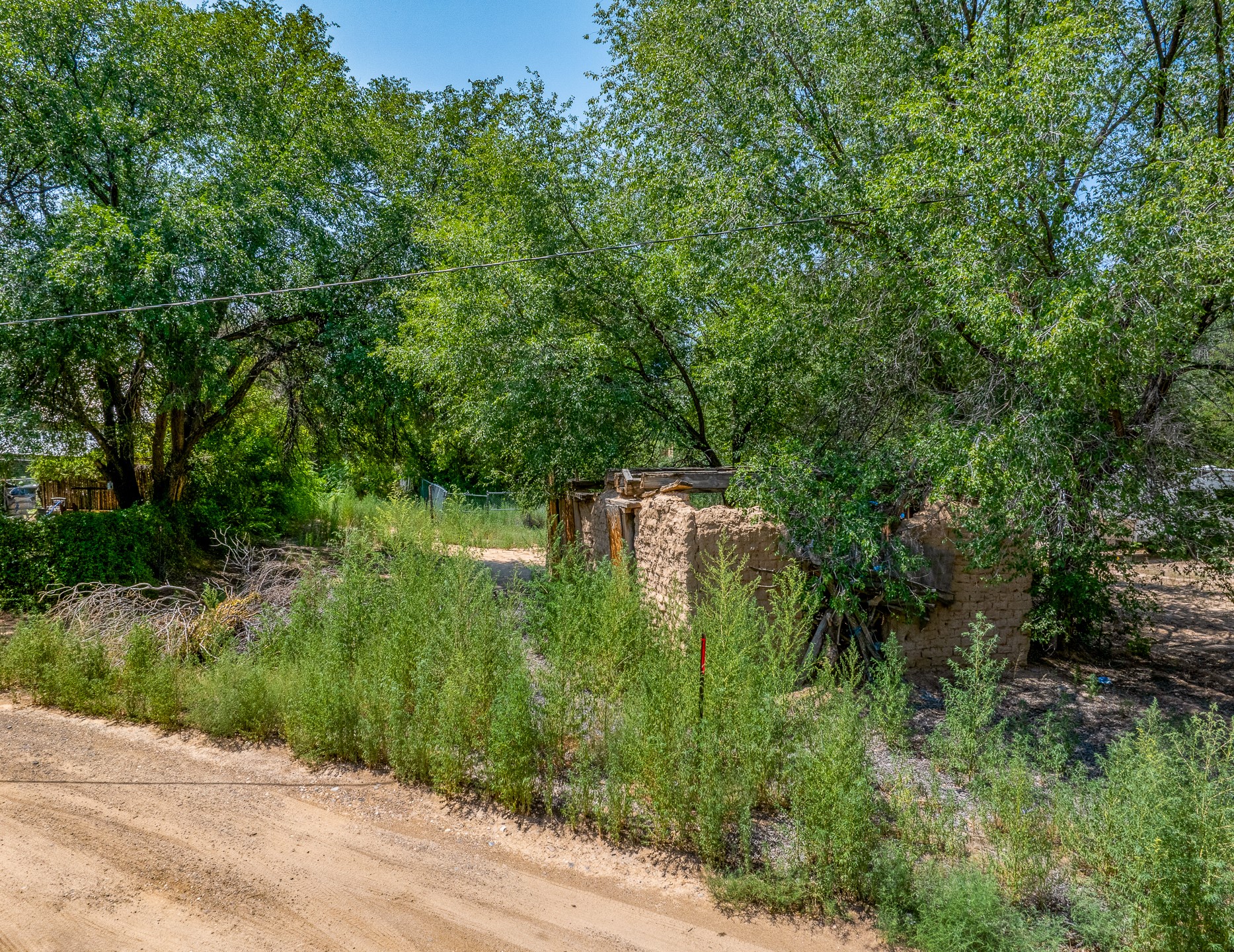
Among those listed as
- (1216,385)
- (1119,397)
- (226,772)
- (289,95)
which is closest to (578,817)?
(226,772)

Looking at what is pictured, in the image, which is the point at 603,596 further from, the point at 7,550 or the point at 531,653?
the point at 7,550

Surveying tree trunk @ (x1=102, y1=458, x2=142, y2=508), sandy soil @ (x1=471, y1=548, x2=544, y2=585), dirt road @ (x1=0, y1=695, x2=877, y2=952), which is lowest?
dirt road @ (x1=0, y1=695, x2=877, y2=952)

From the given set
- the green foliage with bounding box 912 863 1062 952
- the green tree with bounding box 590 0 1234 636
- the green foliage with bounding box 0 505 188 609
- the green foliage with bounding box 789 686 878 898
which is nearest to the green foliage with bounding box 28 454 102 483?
the green foliage with bounding box 0 505 188 609

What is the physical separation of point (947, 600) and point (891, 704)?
8.53ft

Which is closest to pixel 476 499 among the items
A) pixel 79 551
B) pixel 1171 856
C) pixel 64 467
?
pixel 64 467

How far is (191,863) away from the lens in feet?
15.3

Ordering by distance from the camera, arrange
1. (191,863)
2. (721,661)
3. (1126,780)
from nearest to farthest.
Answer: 1. (1126,780)
2. (191,863)
3. (721,661)

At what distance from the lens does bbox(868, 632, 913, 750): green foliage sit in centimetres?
574

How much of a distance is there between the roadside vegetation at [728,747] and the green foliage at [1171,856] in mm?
13

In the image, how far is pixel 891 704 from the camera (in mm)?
5645

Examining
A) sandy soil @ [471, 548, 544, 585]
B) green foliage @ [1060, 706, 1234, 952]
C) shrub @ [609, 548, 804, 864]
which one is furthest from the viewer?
sandy soil @ [471, 548, 544, 585]

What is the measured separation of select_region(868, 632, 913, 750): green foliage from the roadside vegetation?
0.04 m

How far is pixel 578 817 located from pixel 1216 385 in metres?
8.14

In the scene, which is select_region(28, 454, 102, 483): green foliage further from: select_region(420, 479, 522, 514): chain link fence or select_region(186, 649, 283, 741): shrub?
select_region(186, 649, 283, 741): shrub
